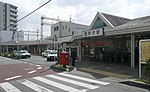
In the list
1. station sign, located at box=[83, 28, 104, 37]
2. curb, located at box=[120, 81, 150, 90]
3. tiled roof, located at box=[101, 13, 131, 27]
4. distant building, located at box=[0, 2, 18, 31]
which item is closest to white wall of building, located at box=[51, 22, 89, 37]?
tiled roof, located at box=[101, 13, 131, 27]

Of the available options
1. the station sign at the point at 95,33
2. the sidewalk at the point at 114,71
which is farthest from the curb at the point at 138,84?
the station sign at the point at 95,33

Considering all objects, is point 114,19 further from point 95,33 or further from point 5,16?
point 5,16

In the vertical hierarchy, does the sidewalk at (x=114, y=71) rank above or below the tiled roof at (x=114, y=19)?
below

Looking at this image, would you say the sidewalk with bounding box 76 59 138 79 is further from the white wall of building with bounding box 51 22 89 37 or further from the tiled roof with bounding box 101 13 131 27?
the white wall of building with bounding box 51 22 89 37

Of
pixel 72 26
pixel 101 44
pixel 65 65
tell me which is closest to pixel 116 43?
pixel 101 44

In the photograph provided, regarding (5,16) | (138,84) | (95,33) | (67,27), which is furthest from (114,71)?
(5,16)

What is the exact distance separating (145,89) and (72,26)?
139 ft

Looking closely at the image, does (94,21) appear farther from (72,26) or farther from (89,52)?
(72,26)

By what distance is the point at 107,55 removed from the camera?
26797 mm

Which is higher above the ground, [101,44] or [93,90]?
[101,44]

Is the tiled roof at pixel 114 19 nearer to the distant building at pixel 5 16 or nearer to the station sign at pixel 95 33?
the station sign at pixel 95 33

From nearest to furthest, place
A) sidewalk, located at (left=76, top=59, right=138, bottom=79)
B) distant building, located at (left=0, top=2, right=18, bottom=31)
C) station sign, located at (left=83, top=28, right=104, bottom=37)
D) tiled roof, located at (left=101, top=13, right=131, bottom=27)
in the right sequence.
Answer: sidewalk, located at (left=76, top=59, right=138, bottom=79) → station sign, located at (left=83, top=28, right=104, bottom=37) → tiled roof, located at (left=101, top=13, right=131, bottom=27) → distant building, located at (left=0, top=2, right=18, bottom=31)

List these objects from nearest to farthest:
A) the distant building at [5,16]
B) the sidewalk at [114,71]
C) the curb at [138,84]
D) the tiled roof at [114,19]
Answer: the curb at [138,84], the sidewalk at [114,71], the tiled roof at [114,19], the distant building at [5,16]

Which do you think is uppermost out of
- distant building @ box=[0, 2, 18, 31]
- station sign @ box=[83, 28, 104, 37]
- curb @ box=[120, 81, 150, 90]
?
distant building @ box=[0, 2, 18, 31]
